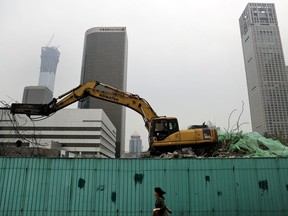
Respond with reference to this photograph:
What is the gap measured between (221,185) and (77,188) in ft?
17.4

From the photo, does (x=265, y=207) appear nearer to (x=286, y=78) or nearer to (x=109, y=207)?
(x=109, y=207)

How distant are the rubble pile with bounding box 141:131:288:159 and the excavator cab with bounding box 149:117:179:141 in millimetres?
1023

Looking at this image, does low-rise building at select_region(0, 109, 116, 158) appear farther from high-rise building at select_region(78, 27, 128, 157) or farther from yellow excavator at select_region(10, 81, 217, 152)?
yellow excavator at select_region(10, 81, 217, 152)

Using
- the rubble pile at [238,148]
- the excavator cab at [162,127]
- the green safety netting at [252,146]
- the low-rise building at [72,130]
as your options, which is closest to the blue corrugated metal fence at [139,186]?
the rubble pile at [238,148]

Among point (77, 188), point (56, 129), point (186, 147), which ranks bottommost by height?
point (77, 188)

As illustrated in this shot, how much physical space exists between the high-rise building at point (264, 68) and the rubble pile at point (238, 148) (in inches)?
3761

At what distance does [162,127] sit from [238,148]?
4.09 metres

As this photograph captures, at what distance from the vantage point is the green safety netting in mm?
11867

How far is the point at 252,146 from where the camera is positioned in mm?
12570

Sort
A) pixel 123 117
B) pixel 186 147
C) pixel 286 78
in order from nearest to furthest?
pixel 186 147 → pixel 286 78 → pixel 123 117

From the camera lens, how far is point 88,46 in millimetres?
139125

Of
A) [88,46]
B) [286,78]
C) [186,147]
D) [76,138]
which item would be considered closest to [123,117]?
[88,46]

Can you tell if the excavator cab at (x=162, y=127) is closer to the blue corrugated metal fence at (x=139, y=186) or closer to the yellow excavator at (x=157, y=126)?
the yellow excavator at (x=157, y=126)

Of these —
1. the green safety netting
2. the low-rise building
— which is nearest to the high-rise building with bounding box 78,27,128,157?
the low-rise building
